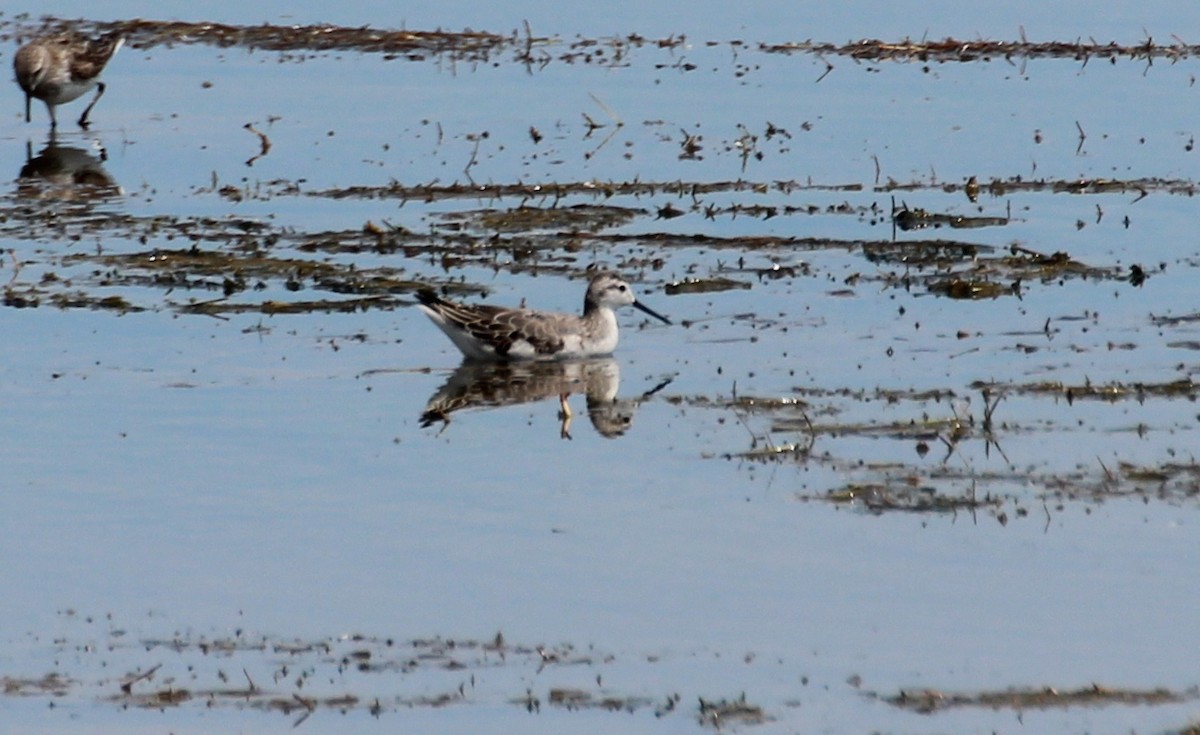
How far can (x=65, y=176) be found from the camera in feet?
80.8

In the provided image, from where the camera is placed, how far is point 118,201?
2309 cm

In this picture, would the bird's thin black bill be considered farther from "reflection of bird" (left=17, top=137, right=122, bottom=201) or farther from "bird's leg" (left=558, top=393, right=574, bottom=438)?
"reflection of bird" (left=17, top=137, right=122, bottom=201)

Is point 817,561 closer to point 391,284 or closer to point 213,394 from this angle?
point 213,394

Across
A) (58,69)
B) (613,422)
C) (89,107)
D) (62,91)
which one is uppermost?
(58,69)

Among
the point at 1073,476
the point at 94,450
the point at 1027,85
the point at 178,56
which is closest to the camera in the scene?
the point at 1073,476

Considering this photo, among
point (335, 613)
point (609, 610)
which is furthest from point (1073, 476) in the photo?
point (335, 613)

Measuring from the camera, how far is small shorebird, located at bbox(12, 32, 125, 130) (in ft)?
90.9

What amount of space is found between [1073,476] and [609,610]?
3399 millimetres

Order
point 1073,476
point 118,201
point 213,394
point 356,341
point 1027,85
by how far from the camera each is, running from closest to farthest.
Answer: point 1073,476 < point 213,394 < point 356,341 < point 118,201 < point 1027,85

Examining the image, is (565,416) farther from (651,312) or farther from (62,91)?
(62,91)

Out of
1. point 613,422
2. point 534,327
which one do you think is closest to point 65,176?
point 534,327

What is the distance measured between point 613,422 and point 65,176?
11.1 metres

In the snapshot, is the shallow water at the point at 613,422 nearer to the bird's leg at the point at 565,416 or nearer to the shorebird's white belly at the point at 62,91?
the bird's leg at the point at 565,416

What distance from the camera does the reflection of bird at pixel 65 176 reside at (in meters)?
23.5
